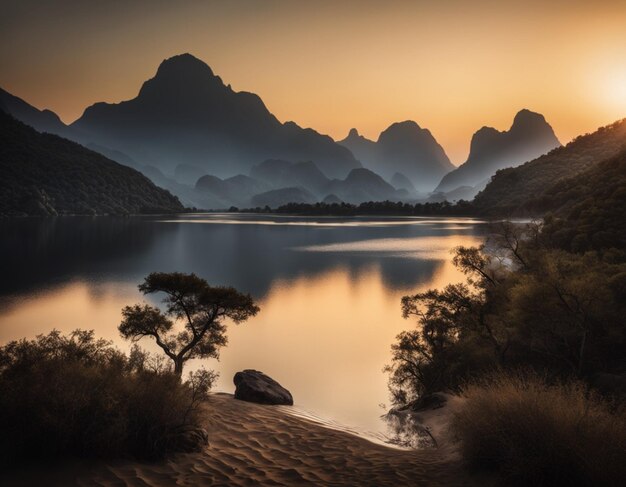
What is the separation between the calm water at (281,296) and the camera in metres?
25.0

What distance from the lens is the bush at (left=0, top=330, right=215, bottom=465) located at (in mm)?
9281

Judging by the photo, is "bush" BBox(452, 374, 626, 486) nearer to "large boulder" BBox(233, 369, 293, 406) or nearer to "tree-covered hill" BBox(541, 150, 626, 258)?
"large boulder" BBox(233, 369, 293, 406)

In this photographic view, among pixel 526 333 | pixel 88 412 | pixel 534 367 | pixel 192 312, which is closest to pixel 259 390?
pixel 192 312

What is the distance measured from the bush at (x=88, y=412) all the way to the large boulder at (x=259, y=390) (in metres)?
7.04

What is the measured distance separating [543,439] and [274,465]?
651 cm

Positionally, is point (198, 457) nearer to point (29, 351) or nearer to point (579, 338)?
point (29, 351)

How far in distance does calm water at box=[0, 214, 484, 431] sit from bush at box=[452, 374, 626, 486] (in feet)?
25.8

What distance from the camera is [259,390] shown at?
19391mm

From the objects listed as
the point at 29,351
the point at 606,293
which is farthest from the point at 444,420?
the point at 29,351

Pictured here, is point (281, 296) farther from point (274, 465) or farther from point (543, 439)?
point (543, 439)

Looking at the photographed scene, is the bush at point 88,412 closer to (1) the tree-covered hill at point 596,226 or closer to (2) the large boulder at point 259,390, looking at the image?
(2) the large boulder at point 259,390

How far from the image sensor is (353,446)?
1377 cm

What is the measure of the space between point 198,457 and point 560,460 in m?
8.32

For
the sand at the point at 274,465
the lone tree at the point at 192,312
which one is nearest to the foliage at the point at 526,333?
the sand at the point at 274,465
